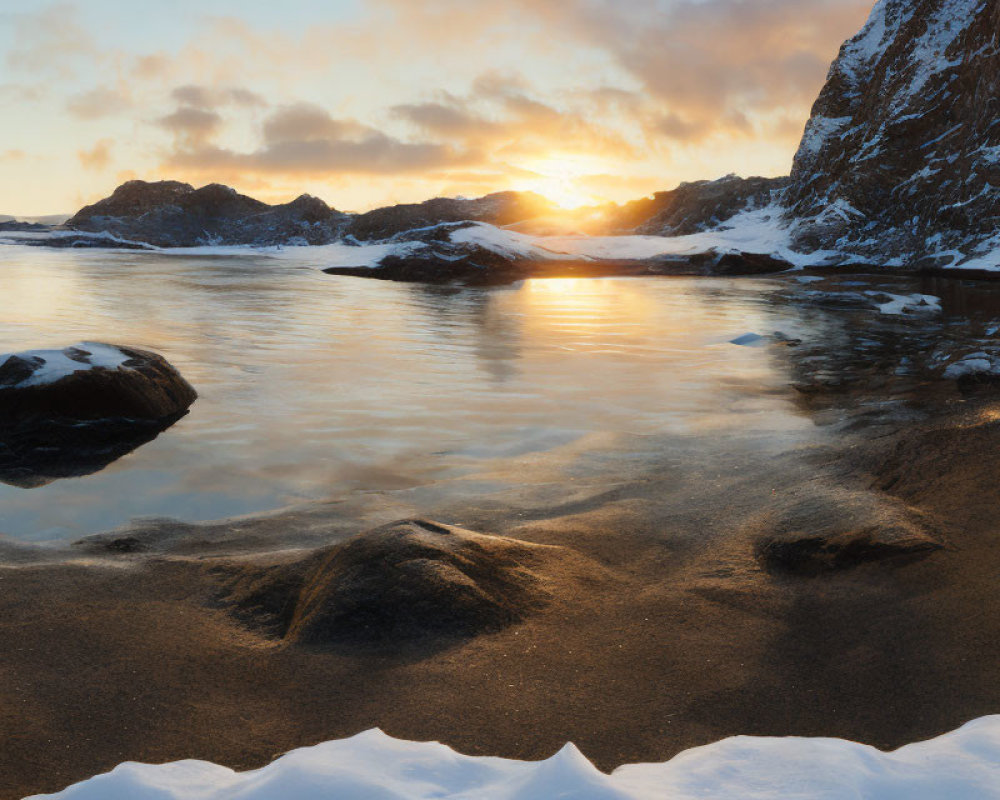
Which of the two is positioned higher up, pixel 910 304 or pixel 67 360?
pixel 67 360

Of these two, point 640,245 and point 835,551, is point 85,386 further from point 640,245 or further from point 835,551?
point 640,245

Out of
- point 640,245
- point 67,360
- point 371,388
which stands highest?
point 640,245

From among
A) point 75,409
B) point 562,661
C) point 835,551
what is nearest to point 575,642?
point 562,661

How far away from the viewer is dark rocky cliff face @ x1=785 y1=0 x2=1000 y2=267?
41.6 metres

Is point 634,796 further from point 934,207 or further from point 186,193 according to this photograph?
point 186,193

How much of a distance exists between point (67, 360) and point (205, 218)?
14688cm

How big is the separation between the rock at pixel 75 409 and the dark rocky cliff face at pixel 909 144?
139ft

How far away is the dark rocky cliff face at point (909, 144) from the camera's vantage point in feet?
136

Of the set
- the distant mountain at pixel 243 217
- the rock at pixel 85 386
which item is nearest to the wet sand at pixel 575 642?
the rock at pixel 85 386

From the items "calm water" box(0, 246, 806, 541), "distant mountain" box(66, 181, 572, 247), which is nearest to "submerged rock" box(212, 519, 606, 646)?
"calm water" box(0, 246, 806, 541)

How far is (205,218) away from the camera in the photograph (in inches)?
5556

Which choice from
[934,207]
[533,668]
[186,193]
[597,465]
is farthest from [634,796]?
[186,193]

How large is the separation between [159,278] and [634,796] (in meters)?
→ 36.1

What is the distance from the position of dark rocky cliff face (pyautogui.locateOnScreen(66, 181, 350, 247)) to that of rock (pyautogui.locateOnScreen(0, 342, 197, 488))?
→ 4798 inches
